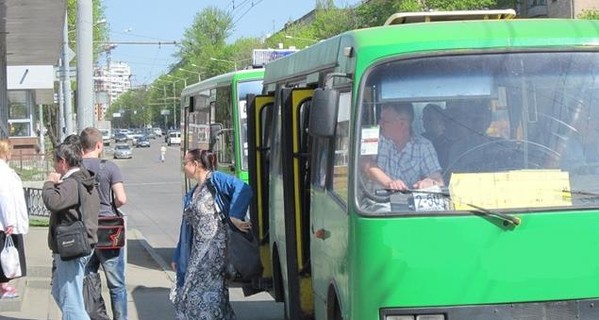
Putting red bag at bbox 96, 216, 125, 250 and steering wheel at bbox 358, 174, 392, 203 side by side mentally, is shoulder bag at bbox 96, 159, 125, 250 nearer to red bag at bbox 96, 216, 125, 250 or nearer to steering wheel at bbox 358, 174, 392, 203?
red bag at bbox 96, 216, 125, 250

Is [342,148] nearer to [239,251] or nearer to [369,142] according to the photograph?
[369,142]

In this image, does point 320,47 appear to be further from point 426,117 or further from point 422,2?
point 422,2

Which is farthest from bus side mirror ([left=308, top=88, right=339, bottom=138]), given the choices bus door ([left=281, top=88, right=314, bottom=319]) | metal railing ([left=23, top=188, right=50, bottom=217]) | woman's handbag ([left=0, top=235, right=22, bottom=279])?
metal railing ([left=23, top=188, right=50, bottom=217])

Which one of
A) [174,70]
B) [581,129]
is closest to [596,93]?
[581,129]

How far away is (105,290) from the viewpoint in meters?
12.0

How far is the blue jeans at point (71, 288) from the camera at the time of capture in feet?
27.0

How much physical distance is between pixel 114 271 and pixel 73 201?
1060 millimetres

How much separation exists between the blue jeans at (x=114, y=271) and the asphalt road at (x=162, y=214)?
6.23ft

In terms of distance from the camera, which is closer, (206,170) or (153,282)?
(206,170)

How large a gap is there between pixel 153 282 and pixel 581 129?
26.1 ft

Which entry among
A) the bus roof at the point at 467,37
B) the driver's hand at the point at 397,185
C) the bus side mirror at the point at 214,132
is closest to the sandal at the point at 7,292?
the bus side mirror at the point at 214,132

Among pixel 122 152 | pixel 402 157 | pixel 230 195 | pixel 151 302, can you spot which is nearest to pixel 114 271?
pixel 230 195

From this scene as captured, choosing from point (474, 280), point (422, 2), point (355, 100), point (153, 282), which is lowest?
point (153, 282)

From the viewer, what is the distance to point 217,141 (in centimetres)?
1460
